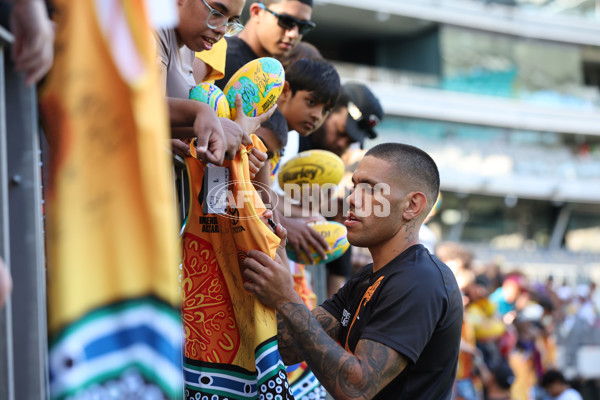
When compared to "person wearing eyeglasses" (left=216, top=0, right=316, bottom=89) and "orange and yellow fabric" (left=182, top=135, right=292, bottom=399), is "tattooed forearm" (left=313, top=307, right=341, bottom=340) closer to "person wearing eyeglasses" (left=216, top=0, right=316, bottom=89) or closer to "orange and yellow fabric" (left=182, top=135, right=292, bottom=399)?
"orange and yellow fabric" (left=182, top=135, right=292, bottom=399)

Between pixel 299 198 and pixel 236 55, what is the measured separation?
86 centimetres

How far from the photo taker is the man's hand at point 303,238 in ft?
12.2

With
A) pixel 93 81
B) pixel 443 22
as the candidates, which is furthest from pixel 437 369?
pixel 443 22

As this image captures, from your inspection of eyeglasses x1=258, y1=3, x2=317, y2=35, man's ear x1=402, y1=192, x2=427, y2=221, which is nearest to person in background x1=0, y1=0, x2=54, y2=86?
man's ear x1=402, y1=192, x2=427, y2=221

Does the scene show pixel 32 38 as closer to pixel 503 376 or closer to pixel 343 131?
pixel 343 131

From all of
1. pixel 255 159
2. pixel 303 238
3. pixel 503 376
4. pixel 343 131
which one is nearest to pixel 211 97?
pixel 255 159

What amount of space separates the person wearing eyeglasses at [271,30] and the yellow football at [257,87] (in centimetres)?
117

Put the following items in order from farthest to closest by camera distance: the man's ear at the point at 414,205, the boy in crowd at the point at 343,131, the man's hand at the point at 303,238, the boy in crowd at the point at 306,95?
the boy in crowd at the point at 343,131, the boy in crowd at the point at 306,95, the man's hand at the point at 303,238, the man's ear at the point at 414,205

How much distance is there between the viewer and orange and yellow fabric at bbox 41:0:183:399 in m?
1.60

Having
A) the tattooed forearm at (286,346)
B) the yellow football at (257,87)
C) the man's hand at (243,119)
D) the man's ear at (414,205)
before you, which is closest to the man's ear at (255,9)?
→ the yellow football at (257,87)

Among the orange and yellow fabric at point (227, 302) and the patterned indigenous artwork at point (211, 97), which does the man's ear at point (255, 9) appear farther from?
the orange and yellow fabric at point (227, 302)

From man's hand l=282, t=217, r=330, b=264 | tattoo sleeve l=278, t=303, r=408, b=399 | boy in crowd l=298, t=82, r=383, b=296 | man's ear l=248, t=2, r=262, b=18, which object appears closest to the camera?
tattoo sleeve l=278, t=303, r=408, b=399

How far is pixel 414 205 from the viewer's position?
319 cm

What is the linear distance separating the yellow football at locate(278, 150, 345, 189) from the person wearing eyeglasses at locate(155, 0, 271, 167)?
0.99 metres
